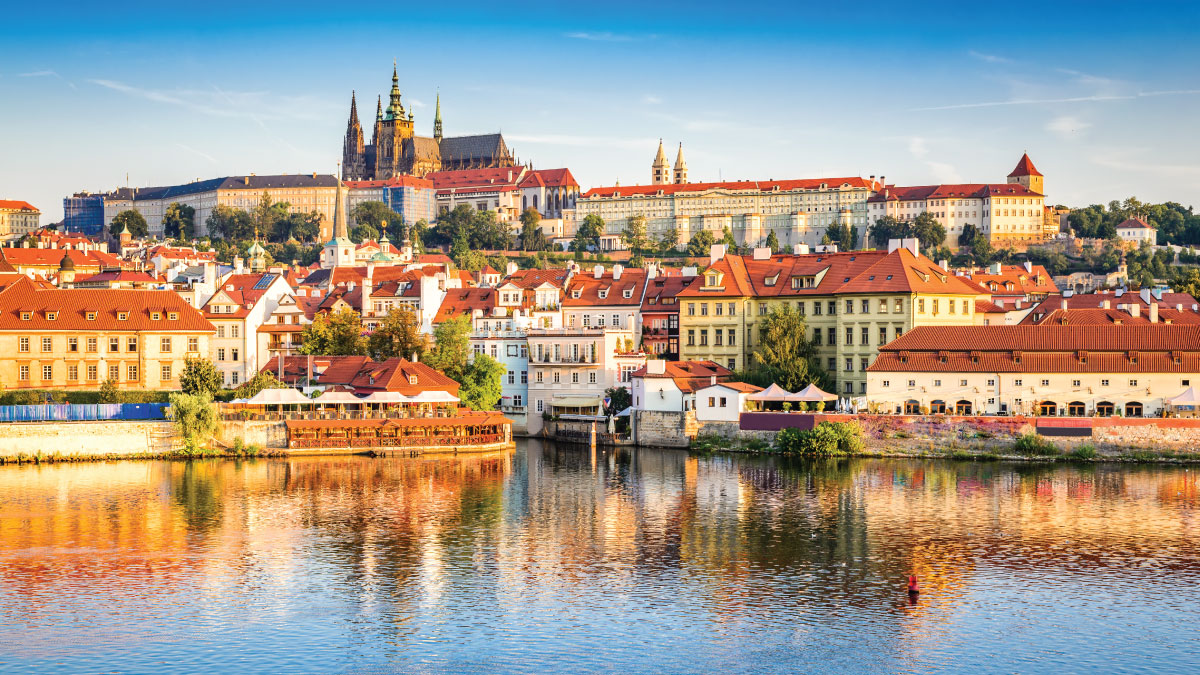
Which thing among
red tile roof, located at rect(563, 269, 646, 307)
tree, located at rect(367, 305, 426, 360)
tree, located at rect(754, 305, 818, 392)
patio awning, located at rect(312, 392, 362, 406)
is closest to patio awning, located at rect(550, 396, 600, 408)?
Answer: tree, located at rect(367, 305, 426, 360)

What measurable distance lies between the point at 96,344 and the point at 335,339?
12.9 m

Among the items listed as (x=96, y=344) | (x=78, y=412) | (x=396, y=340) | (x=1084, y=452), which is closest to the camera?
(x=1084, y=452)

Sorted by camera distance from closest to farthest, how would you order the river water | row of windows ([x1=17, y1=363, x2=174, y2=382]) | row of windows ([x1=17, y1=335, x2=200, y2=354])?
the river water < row of windows ([x1=17, y1=363, x2=174, y2=382]) < row of windows ([x1=17, y1=335, x2=200, y2=354])

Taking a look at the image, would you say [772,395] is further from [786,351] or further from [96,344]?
[96,344]

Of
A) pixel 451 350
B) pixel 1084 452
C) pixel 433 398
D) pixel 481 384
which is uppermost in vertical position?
pixel 451 350

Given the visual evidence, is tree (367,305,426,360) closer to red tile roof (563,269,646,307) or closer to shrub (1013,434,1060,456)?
red tile roof (563,269,646,307)

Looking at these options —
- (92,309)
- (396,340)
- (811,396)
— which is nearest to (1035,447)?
(811,396)

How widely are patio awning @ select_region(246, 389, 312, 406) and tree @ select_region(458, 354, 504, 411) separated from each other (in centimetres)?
899

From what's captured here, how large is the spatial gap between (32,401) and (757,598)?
4663 centimetres

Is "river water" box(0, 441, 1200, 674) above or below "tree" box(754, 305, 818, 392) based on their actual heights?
below

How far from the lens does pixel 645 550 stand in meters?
43.8

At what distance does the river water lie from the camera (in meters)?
32.7

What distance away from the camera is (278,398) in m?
67.9

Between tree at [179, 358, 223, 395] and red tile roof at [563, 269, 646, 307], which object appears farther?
red tile roof at [563, 269, 646, 307]
